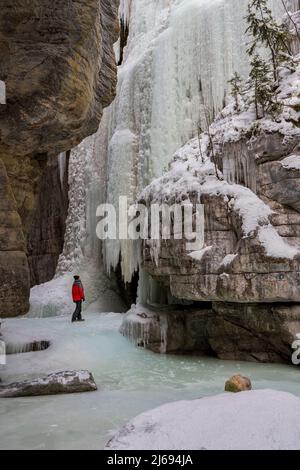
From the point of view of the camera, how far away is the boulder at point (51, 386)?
5.49 meters

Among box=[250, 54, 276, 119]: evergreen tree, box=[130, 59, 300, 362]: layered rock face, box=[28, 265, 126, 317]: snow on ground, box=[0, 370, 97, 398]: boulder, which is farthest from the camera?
box=[28, 265, 126, 317]: snow on ground

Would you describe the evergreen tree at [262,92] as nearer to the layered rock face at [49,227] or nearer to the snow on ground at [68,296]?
the snow on ground at [68,296]

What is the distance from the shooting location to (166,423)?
10.3 feet

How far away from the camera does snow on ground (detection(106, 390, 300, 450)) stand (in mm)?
2762

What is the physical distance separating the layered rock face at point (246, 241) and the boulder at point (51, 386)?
2.73m

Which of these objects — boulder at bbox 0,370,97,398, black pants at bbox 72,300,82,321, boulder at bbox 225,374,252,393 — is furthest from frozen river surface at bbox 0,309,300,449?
boulder at bbox 225,374,252,393

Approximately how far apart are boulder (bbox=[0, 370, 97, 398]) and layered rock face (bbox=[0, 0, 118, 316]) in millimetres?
1327

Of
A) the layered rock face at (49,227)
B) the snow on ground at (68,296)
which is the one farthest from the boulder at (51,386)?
the layered rock face at (49,227)

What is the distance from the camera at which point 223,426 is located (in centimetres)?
298

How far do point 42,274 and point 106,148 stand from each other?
6086 mm

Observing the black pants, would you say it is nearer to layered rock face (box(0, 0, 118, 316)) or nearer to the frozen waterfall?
the frozen waterfall

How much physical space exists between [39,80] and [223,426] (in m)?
3.81

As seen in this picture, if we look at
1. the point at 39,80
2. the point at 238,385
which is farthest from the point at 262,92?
the point at 238,385

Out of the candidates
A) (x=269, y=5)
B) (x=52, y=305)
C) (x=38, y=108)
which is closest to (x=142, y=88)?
(x=269, y=5)
